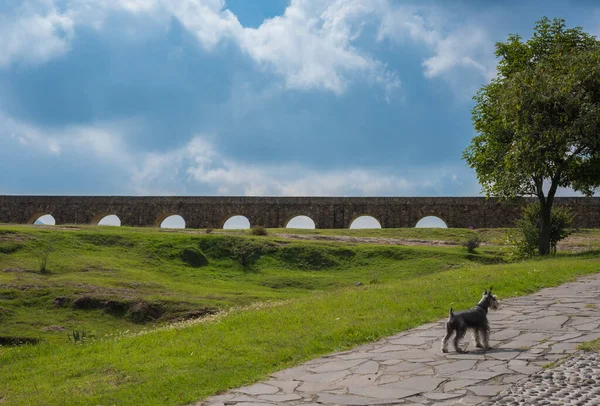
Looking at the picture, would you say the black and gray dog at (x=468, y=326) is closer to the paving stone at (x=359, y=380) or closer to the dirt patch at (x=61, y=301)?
the paving stone at (x=359, y=380)

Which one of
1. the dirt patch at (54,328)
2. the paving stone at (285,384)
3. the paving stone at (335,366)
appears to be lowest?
the dirt patch at (54,328)

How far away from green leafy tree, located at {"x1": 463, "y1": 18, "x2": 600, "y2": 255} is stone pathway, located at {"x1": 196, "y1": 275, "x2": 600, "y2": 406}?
41.3ft

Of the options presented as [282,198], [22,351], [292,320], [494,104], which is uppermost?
[494,104]

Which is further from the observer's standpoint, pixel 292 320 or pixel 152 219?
pixel 152 219

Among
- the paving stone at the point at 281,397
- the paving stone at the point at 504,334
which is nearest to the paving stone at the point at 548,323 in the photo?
the paving stone at the point at 504,334

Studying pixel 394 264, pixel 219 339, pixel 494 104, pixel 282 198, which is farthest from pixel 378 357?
pixel 282 198

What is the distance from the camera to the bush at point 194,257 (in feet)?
73.3

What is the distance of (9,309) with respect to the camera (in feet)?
49.1

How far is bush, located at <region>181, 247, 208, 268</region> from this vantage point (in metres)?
22.3

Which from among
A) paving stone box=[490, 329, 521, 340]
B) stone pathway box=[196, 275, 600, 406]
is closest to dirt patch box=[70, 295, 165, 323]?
stone pathway box=[196, 275, 600, 406]

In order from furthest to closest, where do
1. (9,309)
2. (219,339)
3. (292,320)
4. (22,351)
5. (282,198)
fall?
(282,198) → (9,309) → (22,351) → (292,320) → (219,339)

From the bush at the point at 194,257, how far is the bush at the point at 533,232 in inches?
456

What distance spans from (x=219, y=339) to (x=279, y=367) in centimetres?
186

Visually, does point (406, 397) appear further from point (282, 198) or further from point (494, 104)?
point (282, 198)
